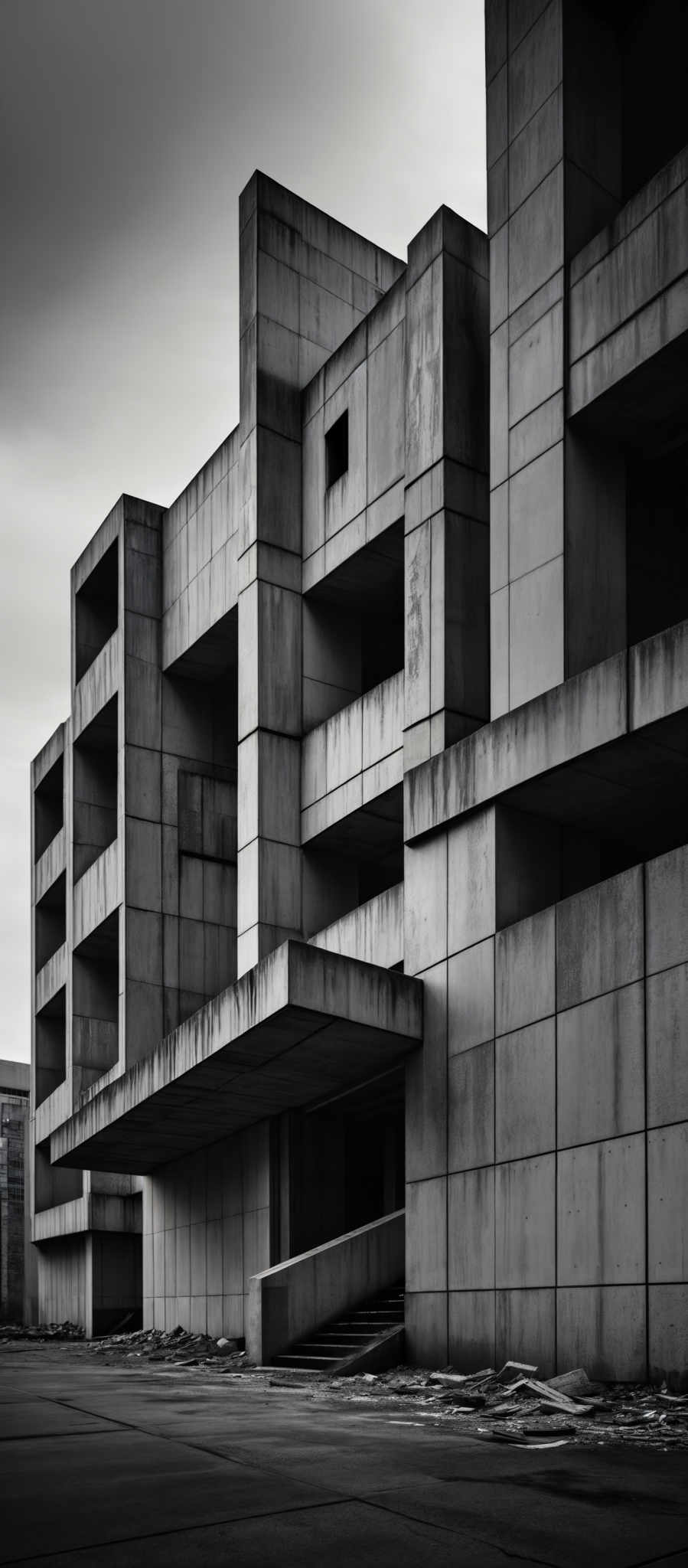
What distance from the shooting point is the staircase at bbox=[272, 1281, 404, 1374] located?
18.2 m

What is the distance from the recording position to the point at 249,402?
90.7ft

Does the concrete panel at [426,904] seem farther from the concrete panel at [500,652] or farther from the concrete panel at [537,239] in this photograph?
the concrete panel at [537,239]

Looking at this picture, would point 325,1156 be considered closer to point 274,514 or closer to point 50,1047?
point 274,514

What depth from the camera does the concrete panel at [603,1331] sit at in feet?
46.6

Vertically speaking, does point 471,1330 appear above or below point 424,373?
below

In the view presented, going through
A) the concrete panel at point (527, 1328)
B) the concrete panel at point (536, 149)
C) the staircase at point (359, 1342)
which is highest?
the concrete panel at point (536, 149)

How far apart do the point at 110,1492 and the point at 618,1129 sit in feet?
27.4

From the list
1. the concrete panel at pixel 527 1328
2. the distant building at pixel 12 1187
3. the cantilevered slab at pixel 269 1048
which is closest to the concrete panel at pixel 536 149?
the cantilevered slab at pixel 269 1048

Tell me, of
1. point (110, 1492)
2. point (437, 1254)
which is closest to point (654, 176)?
point (437, 1254)

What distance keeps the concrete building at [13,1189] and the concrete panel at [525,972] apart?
40336mm

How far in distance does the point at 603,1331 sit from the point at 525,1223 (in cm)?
191

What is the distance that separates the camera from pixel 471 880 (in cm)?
1877

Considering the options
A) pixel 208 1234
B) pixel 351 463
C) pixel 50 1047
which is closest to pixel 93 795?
pixel 50 1047

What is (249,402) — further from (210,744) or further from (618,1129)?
(618,1129)
